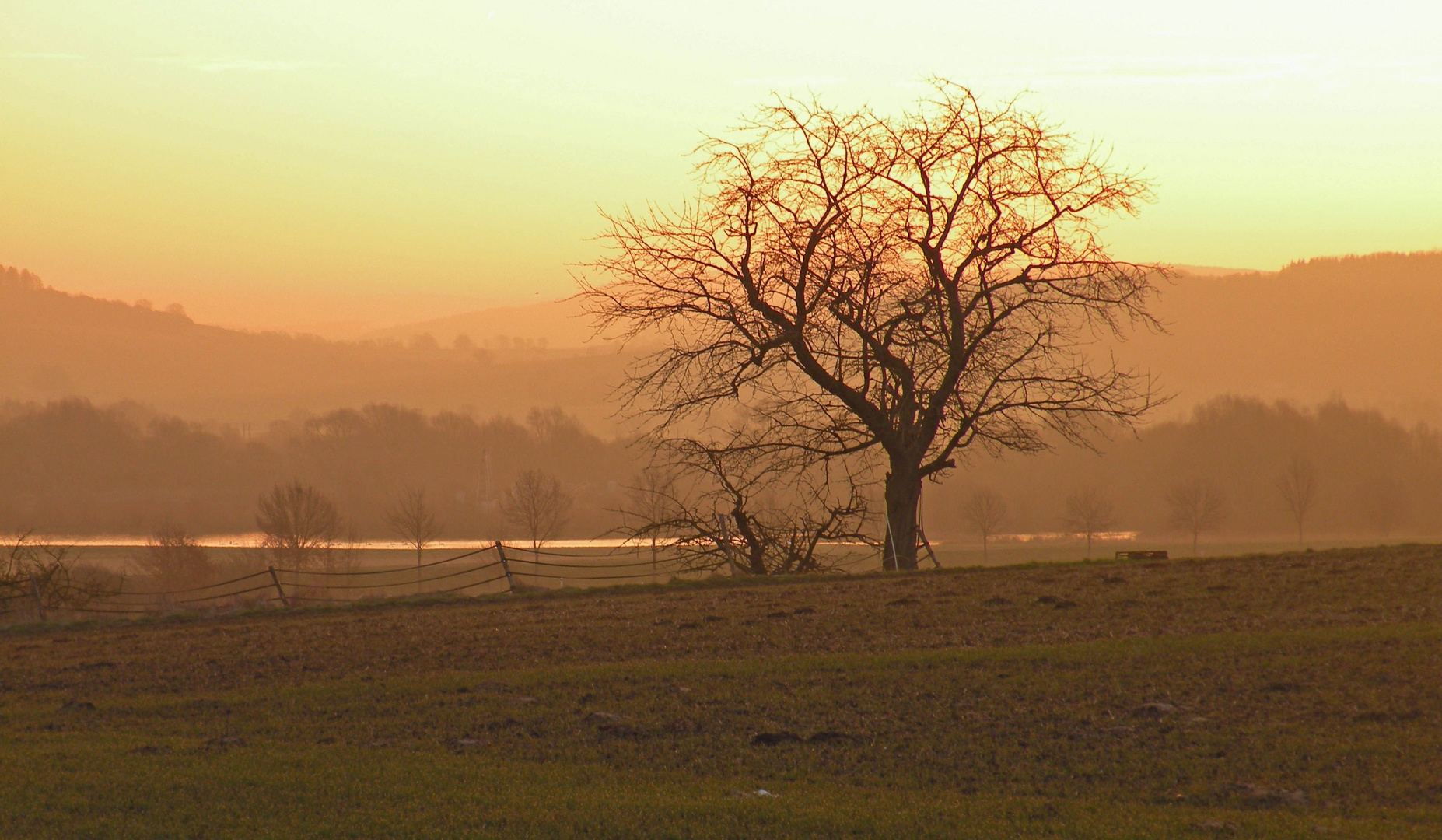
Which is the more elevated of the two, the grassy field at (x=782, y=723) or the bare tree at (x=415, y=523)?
the bare tree at (x=415, y=523)

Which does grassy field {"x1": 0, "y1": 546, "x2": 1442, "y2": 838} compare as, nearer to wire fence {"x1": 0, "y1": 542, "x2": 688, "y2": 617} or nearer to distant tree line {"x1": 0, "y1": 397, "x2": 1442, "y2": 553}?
wire fence {"x1": 0, "y1": 542, "x2": 688, "y2": 617}

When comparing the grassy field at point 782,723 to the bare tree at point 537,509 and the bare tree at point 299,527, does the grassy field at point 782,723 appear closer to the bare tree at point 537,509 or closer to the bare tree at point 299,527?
the bare tree at point 299,527

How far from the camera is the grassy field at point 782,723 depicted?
739cm

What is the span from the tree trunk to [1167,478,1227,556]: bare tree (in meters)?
91.8

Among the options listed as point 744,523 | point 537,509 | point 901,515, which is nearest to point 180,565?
point 537,509

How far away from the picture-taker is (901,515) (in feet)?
79.4

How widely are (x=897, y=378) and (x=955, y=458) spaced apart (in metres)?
2.63

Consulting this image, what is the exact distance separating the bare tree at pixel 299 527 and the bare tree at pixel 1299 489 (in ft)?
273

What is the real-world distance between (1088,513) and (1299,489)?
20.5 m

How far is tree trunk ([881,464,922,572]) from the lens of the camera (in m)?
24.0

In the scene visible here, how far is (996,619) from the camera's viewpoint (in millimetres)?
14094

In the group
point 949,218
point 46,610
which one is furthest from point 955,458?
point 46,610

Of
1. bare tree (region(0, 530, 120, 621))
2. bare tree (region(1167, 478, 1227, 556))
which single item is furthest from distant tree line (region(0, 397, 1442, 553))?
bare tree (region(0, 530, 120, 621))

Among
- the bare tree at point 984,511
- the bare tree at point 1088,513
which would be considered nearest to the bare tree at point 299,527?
the bare tree at point 984,511
